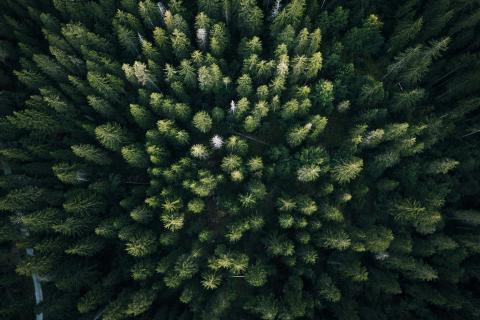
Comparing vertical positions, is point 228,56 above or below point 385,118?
above

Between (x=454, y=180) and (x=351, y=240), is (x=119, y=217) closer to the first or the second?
(x=351, y=240)

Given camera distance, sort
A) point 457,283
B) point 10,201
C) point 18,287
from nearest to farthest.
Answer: point 10,201
point 457,283
point 18,287

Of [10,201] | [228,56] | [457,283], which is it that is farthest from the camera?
[228,56]

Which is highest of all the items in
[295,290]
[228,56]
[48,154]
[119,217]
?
[228,56]

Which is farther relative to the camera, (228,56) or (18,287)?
(228,56)

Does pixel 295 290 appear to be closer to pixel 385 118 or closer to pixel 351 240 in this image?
pixel 351 240

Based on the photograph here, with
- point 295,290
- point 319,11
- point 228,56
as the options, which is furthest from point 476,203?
point 228,56
